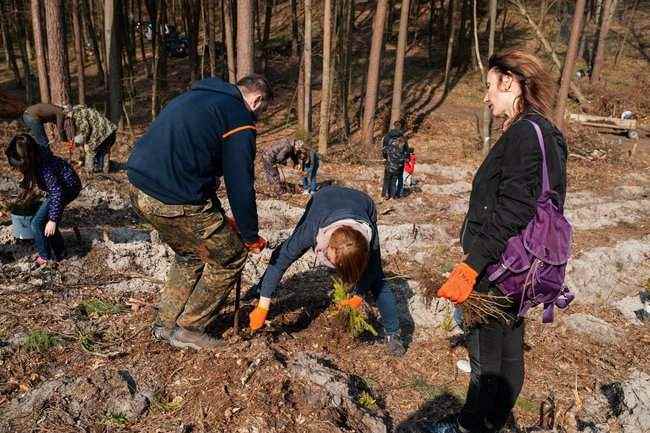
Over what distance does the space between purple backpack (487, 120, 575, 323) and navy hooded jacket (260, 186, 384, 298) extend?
0.99 metres

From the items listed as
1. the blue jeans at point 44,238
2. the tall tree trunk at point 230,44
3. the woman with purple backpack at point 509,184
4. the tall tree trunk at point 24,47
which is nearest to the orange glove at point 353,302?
the woman with purple backpack at point 509,184

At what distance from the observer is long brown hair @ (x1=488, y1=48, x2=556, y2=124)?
6.96ft

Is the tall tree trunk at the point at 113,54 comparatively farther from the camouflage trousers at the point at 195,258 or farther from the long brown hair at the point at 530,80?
the long brown hair at the point at 530,80

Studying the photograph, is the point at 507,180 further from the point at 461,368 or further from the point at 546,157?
the point at 461,368

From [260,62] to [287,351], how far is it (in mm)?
21331

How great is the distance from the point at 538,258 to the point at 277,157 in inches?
289

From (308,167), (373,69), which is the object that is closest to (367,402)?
(308,167)

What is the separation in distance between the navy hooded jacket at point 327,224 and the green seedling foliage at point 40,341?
145 cm

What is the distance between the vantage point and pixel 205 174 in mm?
2869

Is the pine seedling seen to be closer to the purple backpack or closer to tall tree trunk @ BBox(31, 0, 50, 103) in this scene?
the purple backpack

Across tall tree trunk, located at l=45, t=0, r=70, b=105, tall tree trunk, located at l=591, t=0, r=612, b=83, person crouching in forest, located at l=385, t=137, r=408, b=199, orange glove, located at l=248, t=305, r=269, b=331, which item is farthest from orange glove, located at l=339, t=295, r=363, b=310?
tall tree trunk, located at l=591, t=0, r=612, b=83

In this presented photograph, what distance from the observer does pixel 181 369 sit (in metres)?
3.13

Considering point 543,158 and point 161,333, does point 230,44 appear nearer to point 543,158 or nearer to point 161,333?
point 161,333

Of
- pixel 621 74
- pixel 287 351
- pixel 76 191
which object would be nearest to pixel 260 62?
pixel 621 74
